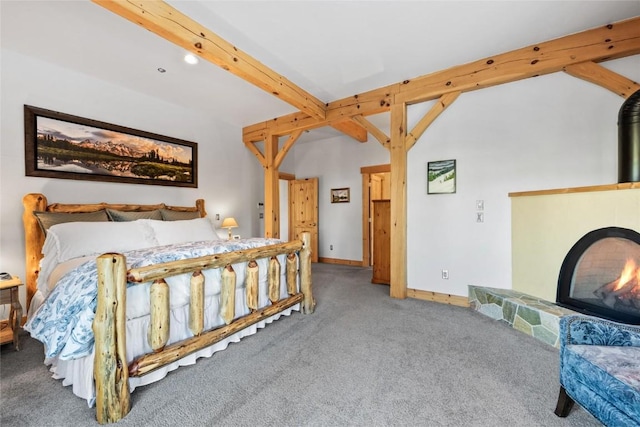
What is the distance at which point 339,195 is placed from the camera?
233 inches

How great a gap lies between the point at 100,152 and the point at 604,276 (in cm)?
518

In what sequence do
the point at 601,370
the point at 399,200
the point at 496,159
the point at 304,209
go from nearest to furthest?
the point at 601,370, the point at 496,159, the point at 399,200, the point at 304,209

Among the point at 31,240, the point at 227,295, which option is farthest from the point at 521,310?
the point at 31,240

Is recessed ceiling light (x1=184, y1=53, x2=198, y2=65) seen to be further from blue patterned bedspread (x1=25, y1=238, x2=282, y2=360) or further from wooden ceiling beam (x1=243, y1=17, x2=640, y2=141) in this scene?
blue patterned bedspread (x1=25, y1=238, x2=282, y2=360)

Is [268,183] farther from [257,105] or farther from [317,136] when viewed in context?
[317,136]

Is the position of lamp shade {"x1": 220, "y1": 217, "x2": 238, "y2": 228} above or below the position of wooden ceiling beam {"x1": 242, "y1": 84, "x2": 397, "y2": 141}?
below

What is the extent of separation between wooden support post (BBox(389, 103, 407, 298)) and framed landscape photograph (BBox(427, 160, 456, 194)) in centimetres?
30

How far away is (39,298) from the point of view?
2.40m

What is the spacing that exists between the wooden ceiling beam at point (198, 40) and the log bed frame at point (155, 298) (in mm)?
1722

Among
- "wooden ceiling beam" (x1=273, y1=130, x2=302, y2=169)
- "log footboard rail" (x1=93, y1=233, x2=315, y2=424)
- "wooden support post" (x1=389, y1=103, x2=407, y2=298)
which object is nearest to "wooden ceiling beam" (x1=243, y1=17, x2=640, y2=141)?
"wooden support post" (x1=389, y1=103, x2=407, y2=298)

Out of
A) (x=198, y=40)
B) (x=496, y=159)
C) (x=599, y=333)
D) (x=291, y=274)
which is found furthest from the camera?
(x=496, y=159)

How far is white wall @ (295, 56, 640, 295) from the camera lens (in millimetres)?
2529

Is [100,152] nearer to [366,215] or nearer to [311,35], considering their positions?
[311,35]

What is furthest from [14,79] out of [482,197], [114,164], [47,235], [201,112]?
[482,197]
